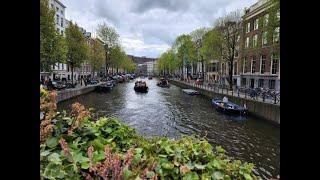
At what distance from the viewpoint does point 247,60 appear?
54438 mm

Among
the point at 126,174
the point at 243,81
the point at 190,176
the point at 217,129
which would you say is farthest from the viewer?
the point at 243,81

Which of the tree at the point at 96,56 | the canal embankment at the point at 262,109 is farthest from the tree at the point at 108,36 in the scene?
the canal embankment at the point at 262,109

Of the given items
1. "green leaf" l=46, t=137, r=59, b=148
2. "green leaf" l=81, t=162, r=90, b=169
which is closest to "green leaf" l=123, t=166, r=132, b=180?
"green leaf" l=81, t=162, r=90, b=169

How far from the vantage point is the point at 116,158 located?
2.88 meters

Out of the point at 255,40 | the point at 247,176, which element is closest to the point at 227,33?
the point at 255,40

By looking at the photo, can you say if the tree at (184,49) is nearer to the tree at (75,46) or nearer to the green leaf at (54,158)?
the tree at (75,46)

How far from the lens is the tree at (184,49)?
76062 mm

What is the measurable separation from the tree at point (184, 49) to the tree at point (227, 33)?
23315 mm

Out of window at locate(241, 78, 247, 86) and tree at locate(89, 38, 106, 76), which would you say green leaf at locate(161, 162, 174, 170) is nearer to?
window at locate(241, 78, 247, 86)

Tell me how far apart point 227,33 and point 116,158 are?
50378 millimetres

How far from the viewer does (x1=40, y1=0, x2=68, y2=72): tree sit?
31609mm

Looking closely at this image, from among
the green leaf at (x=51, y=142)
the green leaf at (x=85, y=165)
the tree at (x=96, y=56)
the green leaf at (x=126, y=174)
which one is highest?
the tree at (x=96, y=56)

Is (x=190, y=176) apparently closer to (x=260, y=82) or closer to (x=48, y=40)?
(x=48, y=40)
